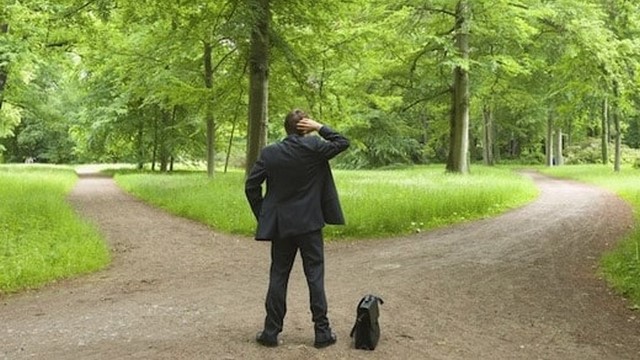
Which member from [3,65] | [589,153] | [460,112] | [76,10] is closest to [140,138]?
[3,65]

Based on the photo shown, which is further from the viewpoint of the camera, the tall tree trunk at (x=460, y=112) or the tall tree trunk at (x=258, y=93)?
the tall tree trunk at (x=460, y=112)

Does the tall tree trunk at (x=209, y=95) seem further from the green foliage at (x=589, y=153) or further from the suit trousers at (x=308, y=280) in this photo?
the green foliage at (x=589, y=153)

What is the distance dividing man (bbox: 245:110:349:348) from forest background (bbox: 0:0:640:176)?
9424 mm

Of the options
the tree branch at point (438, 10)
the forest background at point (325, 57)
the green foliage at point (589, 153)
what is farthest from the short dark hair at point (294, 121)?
the green foliage at point (589, 153)

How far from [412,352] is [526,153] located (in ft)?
176

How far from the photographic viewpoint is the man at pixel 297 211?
5.27 meters

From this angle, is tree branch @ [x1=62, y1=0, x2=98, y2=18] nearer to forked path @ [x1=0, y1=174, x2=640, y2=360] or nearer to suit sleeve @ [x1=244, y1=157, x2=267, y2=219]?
forked path @ [x1=0, y1=174, x2=640, y2=360]

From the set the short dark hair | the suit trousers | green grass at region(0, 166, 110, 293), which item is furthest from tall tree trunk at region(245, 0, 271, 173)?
the suit trousers

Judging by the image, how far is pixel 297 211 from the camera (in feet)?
17.3

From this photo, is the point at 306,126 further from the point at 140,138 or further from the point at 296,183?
the point at 140,138

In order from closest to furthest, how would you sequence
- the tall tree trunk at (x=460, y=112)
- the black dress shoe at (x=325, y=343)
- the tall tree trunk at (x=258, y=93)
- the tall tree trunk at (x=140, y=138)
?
the black dress shoe at (x=325, y=343) → the tall tree trunk at (x=258, y=93) → the tall tree trunk at (x=460, y=112) → the tall tree trunk at (x=140, y=138)

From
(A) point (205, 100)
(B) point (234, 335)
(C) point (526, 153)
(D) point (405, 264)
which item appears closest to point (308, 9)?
(A) point (205, 100)

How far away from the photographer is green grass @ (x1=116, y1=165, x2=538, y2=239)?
12406 mm

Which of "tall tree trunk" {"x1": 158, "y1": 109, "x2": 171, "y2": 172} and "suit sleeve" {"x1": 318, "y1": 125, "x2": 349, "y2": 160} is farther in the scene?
"tall tree trunk" {"x1": 158, "y1": 109, "x2": 171, "y2": 172}
